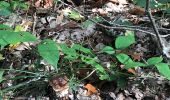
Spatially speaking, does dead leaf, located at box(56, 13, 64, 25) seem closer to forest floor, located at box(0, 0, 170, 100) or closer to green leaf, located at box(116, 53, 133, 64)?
forest floor, located at box(0, 0, 170, 100)

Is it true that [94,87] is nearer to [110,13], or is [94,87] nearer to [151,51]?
[151,51]

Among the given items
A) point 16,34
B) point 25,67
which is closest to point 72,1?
point 25,67

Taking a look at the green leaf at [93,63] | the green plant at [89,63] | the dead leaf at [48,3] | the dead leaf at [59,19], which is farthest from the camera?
the dead leaf at [48,3]

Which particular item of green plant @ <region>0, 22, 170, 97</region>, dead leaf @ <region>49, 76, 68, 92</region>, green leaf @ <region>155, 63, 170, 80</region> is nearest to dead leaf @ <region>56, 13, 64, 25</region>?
green plant @ <region>0, 22, 170, 97</region>

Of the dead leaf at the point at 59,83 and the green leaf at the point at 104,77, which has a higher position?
the green leaf at the point at 104,77

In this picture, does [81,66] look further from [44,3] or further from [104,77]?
[44,3]

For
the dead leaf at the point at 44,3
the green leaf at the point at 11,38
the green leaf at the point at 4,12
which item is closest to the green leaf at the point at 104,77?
the green leaf at the point at 11,38

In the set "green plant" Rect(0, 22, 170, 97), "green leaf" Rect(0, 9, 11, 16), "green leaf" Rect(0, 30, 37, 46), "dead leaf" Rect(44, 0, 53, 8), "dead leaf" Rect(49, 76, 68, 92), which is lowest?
"dead leaf" Rect(49, 76, 68, 92)

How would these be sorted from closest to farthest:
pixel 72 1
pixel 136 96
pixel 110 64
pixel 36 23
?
pixel 136 96 → pixel 110 64 → pixel 36 23 → pixel 72 1

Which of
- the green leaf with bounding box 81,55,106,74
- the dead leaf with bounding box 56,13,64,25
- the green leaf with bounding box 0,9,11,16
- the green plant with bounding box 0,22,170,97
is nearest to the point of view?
the green plant with bounding box 0,22,170,97

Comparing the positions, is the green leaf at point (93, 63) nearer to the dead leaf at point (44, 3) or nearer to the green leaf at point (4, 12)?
the green leaf at point (4, 12)

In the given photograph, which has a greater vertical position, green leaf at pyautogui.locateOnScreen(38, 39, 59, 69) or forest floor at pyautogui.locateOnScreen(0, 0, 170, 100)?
green leaf at pyautogui.locateOnScreen(38, 39, 59, 69)
